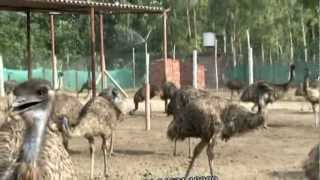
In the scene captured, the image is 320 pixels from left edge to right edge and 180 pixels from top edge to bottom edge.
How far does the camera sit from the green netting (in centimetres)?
3675

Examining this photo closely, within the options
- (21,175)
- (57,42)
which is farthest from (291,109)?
(57,42)

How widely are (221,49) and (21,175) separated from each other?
175 feet

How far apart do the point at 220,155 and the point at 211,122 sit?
2.24 meters

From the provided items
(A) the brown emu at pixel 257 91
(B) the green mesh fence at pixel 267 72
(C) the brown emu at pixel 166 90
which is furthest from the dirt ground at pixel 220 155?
(B) the green mesh fence at pixel 267 72

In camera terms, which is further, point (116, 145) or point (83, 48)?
point (83, 48)

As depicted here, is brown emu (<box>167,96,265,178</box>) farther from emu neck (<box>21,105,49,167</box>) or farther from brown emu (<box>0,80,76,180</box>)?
emu neck (<box>21,105,49,167</box>)

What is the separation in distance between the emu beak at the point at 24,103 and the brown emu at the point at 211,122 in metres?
6.44

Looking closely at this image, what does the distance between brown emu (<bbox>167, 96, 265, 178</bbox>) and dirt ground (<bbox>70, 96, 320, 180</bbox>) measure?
464 mm

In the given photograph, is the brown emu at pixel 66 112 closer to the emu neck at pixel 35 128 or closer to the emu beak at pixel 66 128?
the emu beak at pixel 66 128

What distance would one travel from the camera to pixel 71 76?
132 feet

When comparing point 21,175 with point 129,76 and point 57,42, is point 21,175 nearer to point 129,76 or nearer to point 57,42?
point 129,76

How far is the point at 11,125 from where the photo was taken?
682 centimetres

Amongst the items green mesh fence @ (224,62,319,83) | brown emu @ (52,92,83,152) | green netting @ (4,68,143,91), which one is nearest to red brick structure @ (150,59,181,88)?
green netting @ (4,68,143,91)

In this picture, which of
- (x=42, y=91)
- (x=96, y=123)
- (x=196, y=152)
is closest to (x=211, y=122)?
(x=196, y=152)
